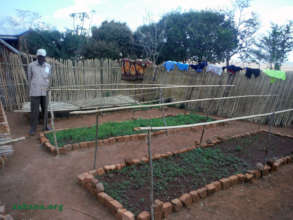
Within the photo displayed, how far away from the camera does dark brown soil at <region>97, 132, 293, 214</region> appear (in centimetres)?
288

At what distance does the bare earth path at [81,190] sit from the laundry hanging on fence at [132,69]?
5712mm

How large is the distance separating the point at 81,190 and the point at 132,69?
24.8 ft

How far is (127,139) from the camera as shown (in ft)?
16.4

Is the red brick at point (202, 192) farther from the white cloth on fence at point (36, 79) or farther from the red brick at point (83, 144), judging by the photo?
the white cloth on fence at point (36, 79)

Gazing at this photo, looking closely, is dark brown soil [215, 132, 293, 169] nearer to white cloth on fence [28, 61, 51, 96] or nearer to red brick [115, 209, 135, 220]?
red brick [115, 209, 135, 220]

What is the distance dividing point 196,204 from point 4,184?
8.69 ft

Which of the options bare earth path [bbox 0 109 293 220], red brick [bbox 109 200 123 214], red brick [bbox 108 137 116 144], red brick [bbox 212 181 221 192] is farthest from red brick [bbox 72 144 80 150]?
red brick [bbox 212 181 221 192]

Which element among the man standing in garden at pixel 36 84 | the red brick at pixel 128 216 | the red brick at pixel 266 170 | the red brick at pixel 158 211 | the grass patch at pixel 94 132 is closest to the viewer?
the red brick at pixel 128 216

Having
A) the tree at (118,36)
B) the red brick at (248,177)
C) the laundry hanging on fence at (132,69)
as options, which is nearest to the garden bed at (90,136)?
the red brick at (248,177)

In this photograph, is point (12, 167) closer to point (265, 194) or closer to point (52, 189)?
point (52, 189)

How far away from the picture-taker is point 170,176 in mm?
3348

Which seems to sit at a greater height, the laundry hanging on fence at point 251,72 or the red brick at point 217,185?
the laundry hanging on fence at point 251,72

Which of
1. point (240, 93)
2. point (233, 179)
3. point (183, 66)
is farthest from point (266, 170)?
point (183, 66)

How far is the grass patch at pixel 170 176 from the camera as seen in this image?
2.84m
